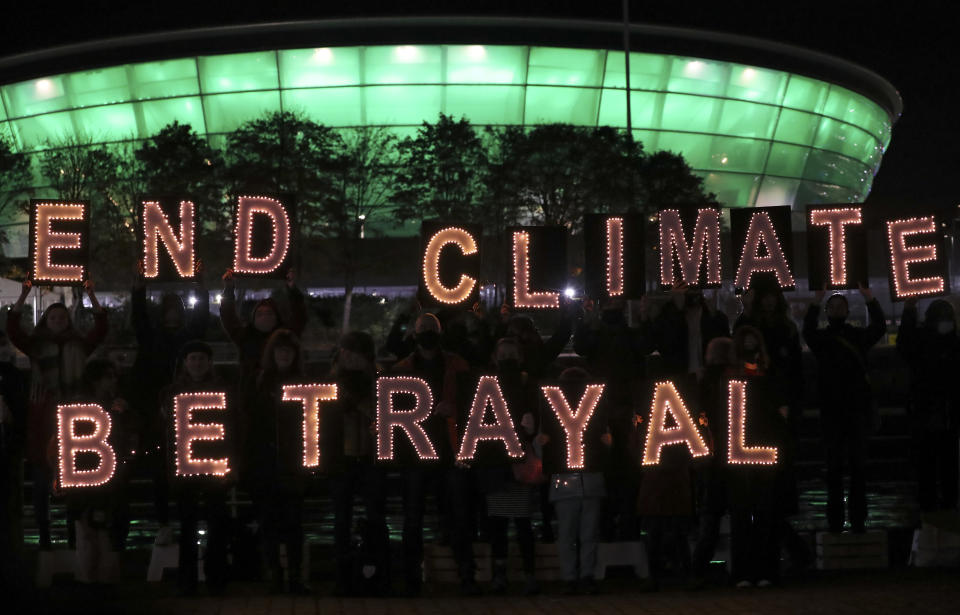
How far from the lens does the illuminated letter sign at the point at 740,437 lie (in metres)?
10.2

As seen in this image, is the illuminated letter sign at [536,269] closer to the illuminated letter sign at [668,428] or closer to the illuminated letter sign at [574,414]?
the illuminated letter sign at [574,414]

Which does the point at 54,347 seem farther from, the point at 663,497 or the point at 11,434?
the point at 663,497

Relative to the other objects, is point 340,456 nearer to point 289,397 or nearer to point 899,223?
point 289,397

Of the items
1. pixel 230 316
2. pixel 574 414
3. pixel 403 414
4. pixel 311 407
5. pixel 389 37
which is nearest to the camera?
pixel 311 407

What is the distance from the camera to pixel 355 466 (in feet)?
33.5

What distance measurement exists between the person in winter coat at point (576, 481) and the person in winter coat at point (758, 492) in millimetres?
974

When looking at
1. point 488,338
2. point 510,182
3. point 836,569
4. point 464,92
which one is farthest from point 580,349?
point 464,92

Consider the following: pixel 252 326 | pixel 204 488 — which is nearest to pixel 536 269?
pixel 252 326

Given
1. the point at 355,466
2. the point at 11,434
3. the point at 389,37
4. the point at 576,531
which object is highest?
the point at 389,37

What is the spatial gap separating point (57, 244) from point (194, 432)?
2112mm

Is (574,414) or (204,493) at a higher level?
(574,414)

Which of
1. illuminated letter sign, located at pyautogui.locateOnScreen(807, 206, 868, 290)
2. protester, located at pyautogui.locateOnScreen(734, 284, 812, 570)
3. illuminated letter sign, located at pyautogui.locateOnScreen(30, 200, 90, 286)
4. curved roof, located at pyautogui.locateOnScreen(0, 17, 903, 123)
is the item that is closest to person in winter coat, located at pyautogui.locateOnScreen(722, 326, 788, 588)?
protester, located at pyautogui.locateOnScreen(734, 284, 812, 570)

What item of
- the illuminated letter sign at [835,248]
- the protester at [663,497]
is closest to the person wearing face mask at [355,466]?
the protester at [663,497]

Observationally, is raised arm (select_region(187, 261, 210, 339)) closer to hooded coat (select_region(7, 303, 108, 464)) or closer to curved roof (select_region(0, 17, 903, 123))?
hooded coat (select_region(7, 303, 108, 464))
